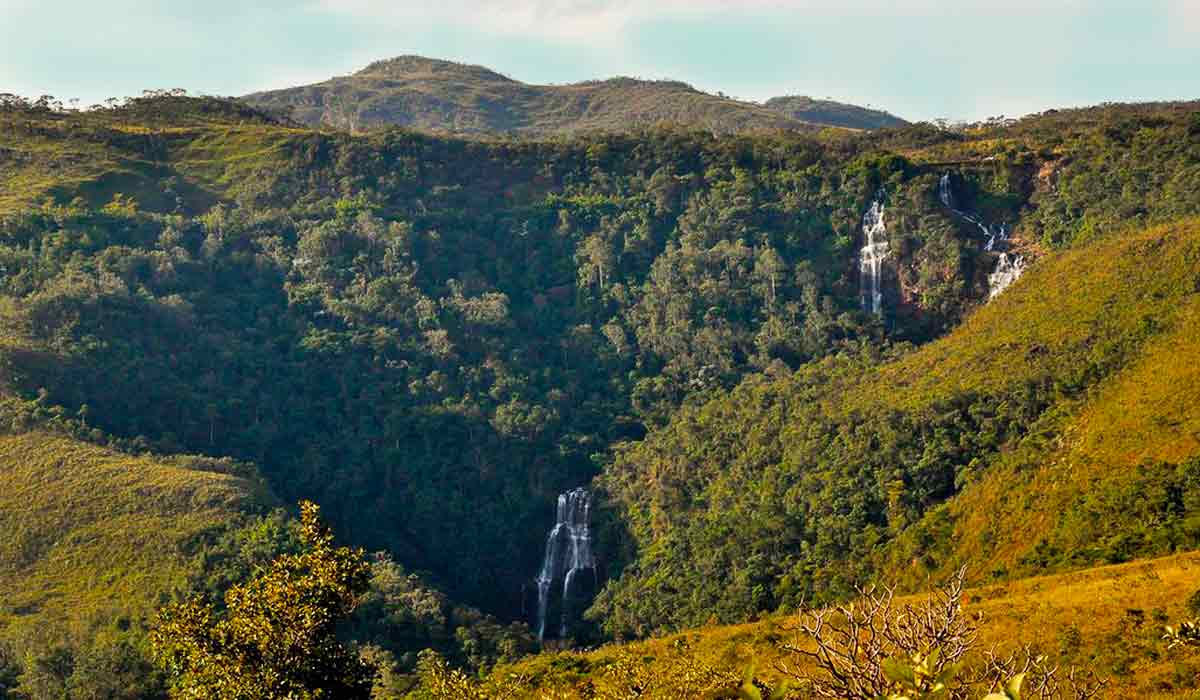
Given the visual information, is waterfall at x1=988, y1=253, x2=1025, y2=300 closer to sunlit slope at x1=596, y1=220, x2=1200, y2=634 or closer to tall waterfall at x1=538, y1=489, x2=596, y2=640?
sunlit slope at x1=596, y1=220, x2=1200, y2=634

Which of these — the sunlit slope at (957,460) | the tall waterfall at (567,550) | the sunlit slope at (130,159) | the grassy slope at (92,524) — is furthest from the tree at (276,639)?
the sunlit slope at (130,159)

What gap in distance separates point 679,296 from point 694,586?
30.7m

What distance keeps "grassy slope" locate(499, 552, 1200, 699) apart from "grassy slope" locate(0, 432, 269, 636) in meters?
21.2

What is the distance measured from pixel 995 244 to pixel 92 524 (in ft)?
192

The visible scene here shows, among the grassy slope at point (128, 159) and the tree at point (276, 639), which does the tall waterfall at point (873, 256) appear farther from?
the tree at point (276, 639)

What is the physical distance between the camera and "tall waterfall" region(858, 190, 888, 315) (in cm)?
7644

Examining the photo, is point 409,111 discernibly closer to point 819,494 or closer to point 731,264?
point 731,264

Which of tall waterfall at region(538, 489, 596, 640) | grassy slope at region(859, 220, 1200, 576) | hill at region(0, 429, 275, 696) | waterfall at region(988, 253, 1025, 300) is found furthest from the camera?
waterfall at region(988, 253, 1025, 300)

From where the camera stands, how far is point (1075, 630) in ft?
90.5

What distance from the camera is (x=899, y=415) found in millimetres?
57781

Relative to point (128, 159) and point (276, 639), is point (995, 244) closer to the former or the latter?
point (276, 639)

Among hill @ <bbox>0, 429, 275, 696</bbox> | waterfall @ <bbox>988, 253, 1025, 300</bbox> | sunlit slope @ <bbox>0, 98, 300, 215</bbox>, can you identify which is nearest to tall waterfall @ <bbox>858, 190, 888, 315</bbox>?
waterfall @ <bbox>988, 253, 1025, 300</bbox>

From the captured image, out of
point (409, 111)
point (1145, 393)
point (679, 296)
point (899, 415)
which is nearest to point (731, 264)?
point (679, 296)

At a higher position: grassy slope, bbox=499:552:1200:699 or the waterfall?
the waterfall
